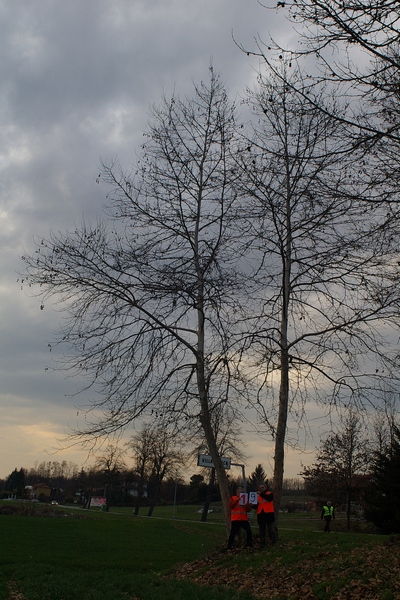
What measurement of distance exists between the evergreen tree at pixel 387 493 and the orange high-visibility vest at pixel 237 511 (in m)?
13.1

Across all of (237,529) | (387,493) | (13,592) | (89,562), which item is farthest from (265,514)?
(387,493)

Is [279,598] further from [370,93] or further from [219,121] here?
[219,121]

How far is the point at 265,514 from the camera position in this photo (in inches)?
569

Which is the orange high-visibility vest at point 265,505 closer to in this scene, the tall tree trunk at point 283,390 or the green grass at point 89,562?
the tall tree trunk at point 283,390

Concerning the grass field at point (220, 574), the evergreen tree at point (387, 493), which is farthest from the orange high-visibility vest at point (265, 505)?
the evergreen tree at point (387, 493)

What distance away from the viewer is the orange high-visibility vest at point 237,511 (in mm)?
14531

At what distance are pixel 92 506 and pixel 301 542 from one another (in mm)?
90726

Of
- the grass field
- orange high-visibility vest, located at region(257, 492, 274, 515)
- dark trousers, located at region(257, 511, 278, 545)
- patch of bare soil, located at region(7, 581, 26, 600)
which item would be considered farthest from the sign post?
patch of bare soil, located at region(7, 581, 26, 600)

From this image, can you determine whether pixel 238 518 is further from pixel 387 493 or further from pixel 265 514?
pixel 387 493

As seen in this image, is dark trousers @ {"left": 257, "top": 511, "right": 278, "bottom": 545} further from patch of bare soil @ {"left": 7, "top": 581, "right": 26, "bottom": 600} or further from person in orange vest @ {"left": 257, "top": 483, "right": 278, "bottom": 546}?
patch of bare soil @ {"left": 7, "top": 581, "right": 26, "bottom": 600}

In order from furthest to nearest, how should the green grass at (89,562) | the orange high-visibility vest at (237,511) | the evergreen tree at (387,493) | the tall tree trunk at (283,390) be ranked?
the evergreen tree at (387,493), the tall tree trunk at (283,390), the orange high-visibility vest at (237,511), the green grass at (89,562)

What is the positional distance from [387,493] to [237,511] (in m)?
15.8

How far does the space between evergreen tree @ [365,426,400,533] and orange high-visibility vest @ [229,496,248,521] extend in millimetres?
13147

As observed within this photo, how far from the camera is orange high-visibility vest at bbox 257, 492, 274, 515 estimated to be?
1441cm
